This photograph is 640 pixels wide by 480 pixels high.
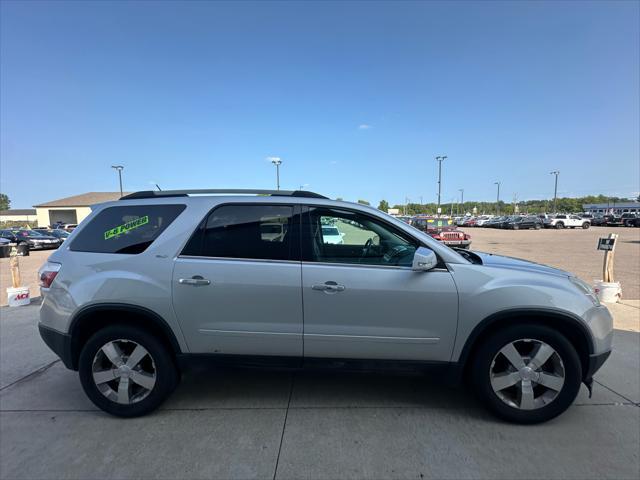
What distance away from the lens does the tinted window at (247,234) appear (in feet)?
9.66

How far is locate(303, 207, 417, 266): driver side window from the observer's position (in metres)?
2.97

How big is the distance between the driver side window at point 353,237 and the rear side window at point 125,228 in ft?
3.82

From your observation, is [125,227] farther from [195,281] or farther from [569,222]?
[569,222]

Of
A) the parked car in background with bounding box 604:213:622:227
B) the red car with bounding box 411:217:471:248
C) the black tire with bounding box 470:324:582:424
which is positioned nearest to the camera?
the black tire with bounding box 470:324:582:424

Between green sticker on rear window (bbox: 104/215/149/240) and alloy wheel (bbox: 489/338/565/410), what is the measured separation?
310cm

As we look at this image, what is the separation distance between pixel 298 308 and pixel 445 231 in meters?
15.0

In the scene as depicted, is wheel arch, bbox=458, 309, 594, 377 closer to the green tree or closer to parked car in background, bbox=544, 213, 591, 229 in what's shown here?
parked car in background, bbox=544, 213, 591, 229

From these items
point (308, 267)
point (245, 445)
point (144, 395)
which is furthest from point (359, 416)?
point (144, 395)

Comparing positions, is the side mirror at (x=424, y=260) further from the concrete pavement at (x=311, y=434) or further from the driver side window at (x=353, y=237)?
the concrete pavement at (x=311, y=434)

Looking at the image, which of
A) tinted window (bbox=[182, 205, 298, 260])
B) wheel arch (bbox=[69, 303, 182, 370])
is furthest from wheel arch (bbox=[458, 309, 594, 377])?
wheel arch (bbox=[69, 303, 182, 370])

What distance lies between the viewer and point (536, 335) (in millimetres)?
2779

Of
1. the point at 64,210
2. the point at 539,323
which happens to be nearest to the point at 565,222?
the point at 539,323

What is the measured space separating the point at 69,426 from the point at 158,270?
1.44 m

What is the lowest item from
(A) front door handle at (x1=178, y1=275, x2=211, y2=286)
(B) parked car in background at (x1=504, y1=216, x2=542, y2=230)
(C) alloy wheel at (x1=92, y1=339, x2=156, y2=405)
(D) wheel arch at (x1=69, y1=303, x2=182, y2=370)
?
(B) parked car in background at (x1=504, y1=216, x2=542, y2=230)
